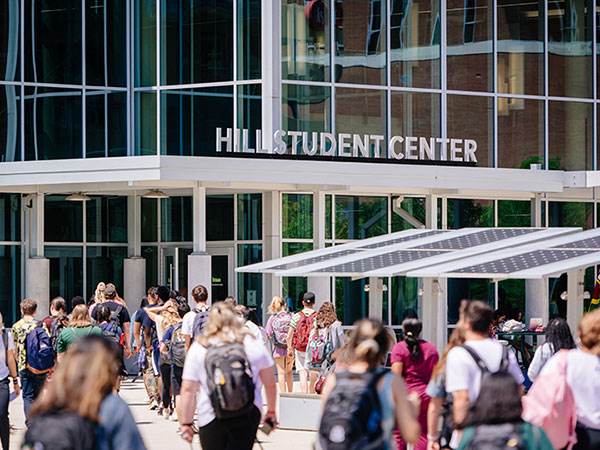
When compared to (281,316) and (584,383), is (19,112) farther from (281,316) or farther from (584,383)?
(584,383)

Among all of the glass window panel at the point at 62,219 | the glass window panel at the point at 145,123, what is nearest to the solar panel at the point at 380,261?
the glass window panel at the point at 145,123

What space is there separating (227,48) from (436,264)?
411 inches

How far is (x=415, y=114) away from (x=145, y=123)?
19.2 ft

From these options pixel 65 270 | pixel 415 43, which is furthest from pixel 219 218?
pixel 415 43

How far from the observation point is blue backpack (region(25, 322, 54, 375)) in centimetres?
1253

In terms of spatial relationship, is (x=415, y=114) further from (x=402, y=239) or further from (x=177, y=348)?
(x=177, y=348)

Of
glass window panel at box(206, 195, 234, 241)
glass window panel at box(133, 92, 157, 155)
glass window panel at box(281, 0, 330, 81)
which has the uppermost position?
glass window panel at box(281, 0, 330, 81)

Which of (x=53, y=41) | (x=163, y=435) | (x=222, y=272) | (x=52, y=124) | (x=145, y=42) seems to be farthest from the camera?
(x=53, y=41)

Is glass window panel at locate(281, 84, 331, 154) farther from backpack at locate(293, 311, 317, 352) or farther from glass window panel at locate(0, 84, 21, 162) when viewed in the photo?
backpack at locate(293, 311, 317, 352)

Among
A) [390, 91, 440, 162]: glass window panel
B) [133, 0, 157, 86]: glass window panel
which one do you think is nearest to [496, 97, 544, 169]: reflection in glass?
[390, 91, 440, 162]: glass window panel

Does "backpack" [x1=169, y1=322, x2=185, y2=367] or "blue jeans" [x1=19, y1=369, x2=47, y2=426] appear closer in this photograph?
"blue jeans" [x1=19, y1=369, x2=47, y2=426]

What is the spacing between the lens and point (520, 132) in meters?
25.8

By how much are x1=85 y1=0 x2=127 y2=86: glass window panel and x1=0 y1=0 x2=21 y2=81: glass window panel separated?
1486mm

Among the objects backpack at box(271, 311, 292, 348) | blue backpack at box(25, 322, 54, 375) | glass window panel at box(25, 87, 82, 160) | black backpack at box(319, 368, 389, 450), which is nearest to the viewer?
black backpack at box(319, 368, 389, 450)
